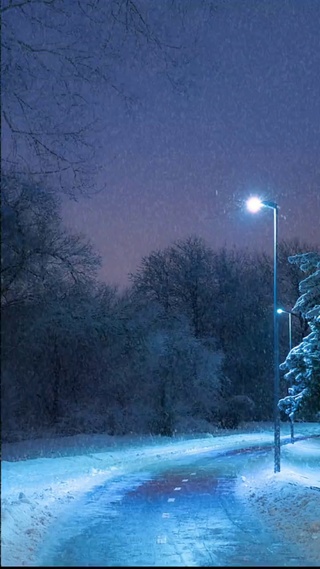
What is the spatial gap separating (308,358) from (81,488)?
6.69m

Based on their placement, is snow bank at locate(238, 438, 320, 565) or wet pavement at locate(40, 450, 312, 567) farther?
snow bank at locate(238, 438, 320, 565)

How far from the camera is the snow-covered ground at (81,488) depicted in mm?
9320

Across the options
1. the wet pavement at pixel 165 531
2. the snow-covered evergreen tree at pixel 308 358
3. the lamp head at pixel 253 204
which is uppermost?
the lamp head at pixel 253 204

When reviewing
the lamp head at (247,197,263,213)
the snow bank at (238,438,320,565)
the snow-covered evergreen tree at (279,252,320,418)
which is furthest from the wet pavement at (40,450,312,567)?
the lamp head at (247,197,263,213)

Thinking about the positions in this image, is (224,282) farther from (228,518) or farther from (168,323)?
(228,518)

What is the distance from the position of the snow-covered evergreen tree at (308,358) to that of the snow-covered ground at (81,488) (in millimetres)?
2001

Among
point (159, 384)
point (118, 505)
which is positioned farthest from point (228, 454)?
point (118, 505)

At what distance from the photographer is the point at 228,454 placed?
33.9m

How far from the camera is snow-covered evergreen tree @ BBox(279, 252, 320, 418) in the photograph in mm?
18375

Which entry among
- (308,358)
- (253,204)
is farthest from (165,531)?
(253,204)

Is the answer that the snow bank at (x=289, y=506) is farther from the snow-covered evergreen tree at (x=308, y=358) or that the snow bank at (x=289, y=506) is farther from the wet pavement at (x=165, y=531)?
the snow-covered evergreen tree at (x=308, y=358)

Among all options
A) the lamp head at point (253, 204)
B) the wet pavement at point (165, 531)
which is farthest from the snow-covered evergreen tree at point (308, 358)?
the wet pavement at point (165, 531)

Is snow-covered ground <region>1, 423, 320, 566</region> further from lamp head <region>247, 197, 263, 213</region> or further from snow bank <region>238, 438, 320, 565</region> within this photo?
lamp head <region>247, 197, 263, 213</region>

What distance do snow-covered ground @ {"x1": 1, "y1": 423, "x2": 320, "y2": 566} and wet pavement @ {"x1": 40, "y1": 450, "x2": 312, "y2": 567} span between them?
1.06 ft
